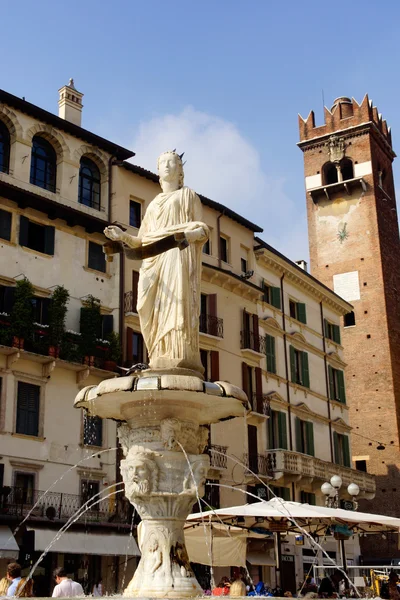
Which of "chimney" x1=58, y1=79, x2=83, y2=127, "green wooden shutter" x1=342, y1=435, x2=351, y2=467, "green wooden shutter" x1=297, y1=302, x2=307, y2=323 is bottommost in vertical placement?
"green wooden shutter" x1=342, y1=435, x2=351, y2=467

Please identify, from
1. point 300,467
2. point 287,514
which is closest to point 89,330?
point 300,467

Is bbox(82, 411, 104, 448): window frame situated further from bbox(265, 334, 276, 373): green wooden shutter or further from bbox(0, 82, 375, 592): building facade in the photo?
bbox(265, 334, 276, 373): green wooden shutter

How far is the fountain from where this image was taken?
1012 cm

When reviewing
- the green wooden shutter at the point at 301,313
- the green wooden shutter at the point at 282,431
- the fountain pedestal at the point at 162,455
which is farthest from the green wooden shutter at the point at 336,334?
the fountain pedestal at the point at 162,455

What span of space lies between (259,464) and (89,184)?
14.7 m

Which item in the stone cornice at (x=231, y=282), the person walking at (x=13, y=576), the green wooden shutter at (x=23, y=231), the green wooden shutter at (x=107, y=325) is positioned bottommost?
the person walking at (x=13, y=576)

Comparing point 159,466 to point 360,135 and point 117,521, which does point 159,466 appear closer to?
point 117,521

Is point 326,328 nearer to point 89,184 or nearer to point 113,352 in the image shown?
point 89,184

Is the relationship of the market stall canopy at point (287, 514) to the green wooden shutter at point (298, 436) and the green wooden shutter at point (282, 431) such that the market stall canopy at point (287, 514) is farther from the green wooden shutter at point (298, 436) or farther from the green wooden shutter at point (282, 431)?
the green wooden shutter at point (298, 436)

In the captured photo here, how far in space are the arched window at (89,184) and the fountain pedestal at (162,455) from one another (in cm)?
2333

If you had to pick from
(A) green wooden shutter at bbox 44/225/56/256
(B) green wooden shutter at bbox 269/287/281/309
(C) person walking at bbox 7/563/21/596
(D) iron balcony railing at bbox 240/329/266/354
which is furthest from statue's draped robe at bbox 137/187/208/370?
(B) green wooden shutter at bbox 269/287/281/309

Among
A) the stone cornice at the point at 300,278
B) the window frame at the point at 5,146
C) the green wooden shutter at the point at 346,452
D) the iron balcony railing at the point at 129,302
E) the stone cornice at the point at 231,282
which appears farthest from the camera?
Result: the green wooden shutter at the point at 346,452

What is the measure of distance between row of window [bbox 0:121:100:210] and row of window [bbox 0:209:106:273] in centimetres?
172

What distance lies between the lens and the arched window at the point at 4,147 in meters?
30.4
